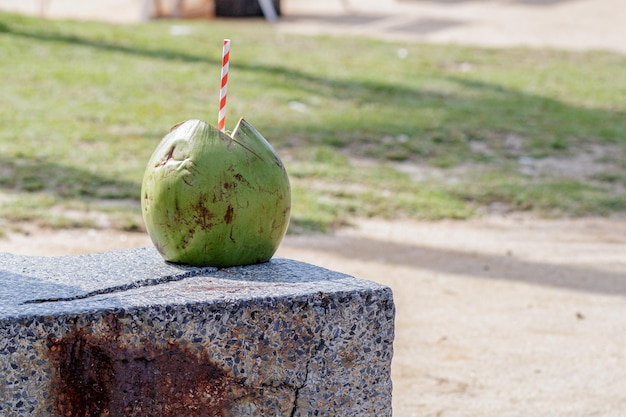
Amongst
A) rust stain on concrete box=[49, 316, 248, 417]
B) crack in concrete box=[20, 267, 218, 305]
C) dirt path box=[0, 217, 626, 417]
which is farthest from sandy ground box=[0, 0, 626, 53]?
rust stain on concrete box=[49, 316, 248, 417]

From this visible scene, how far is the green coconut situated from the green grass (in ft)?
10.9

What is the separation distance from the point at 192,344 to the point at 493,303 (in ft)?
9.58

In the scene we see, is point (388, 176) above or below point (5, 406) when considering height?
below

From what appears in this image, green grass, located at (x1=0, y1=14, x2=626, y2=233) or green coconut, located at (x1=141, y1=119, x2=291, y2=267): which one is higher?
green coconut, located at (x1=141, y1=119, x2=291, y2=267)

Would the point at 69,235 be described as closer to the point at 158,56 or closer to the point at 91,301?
the point at 91,301

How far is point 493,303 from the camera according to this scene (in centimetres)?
520

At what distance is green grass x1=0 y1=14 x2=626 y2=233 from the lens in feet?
23.3

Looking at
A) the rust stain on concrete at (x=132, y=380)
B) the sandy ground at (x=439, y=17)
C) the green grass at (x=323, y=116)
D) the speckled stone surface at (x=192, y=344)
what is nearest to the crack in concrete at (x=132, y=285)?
the speckled stone surface at (x=192, y=344)

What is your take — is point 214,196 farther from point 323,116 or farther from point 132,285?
point 323,116

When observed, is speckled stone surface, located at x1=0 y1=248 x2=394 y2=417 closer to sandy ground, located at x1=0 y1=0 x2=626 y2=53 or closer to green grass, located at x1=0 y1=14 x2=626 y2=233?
green grass, located at x1=0 y1=14 x2=626 y2=233

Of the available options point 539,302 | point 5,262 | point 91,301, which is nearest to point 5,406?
point 91,301

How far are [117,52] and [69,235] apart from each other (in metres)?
6.51

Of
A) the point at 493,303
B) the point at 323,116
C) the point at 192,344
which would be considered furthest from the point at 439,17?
the point at 192,344

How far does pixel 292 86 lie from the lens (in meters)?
10.8
